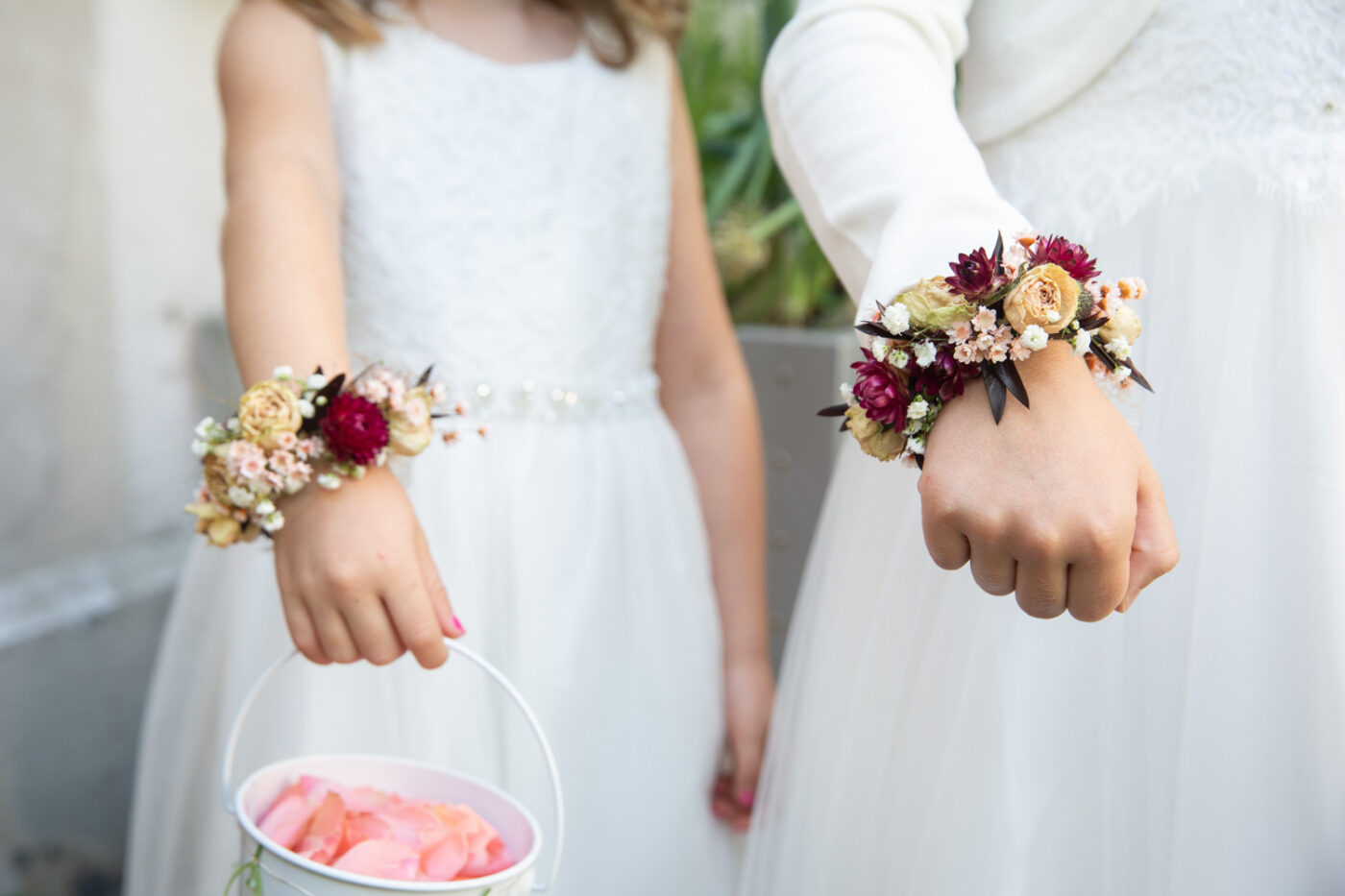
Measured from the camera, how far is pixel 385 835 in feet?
2.37

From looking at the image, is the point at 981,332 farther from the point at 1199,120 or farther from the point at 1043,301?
the point at 1199,120

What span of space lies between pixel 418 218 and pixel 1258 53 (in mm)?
861

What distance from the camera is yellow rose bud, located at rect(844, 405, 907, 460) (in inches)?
24.9

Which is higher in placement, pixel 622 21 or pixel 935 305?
pixel 622 21

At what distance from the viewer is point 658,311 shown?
4.53ft

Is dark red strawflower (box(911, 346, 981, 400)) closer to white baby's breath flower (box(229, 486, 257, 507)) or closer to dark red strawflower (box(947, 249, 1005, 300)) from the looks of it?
dark red strawflower (box(947, 249, 1005, 300))

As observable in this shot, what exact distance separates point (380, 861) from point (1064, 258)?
0.62 metres

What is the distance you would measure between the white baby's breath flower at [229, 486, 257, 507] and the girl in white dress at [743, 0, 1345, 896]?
0.49 metres

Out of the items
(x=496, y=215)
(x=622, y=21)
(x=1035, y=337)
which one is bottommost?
(x=1035, y=337)

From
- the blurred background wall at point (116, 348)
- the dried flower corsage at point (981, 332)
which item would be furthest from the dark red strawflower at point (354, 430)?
the blurred background wall at point (116, 348)

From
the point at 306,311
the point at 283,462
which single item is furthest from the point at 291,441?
the point at 306,311

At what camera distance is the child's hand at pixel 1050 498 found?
0.56m

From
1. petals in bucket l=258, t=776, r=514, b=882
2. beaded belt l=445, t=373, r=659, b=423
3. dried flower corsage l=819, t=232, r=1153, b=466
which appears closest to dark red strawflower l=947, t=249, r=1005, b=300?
dried flower corsage l=819, t=232, r=1153, b=466

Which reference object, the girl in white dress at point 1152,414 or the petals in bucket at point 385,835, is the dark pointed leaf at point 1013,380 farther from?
the petals in bucket at point 385,835
